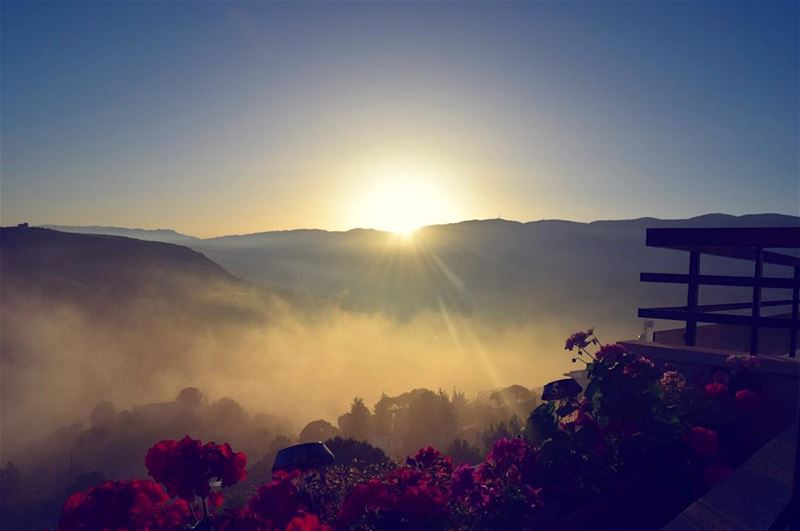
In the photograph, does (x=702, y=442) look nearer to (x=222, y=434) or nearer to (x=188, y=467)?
(x=188, y=467)

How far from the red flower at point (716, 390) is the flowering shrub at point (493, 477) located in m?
0.19

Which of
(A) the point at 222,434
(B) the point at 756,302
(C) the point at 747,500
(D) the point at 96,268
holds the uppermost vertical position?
(B) the point at 756,302

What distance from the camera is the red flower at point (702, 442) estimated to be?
4512 millimetres

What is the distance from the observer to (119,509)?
2.95 metres

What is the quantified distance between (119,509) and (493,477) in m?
2.18

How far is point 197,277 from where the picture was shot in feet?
563

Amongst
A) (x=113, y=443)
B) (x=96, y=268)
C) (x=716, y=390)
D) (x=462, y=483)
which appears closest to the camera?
(x=462, y=483)

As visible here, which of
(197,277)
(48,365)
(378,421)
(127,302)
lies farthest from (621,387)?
(197,277)

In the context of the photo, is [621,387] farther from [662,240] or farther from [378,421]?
[378,421]

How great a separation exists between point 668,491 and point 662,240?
333 cm

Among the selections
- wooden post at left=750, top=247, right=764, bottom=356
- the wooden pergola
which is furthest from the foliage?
wooden post at left=750, top=247, right=764, bottom=356

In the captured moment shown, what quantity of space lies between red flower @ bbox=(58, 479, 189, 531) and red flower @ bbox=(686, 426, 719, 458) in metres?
3.66

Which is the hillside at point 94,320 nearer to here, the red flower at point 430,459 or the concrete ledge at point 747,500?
the red flower at point 430,459

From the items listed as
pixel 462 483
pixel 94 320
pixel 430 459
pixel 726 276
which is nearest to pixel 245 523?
pixel 462 483
